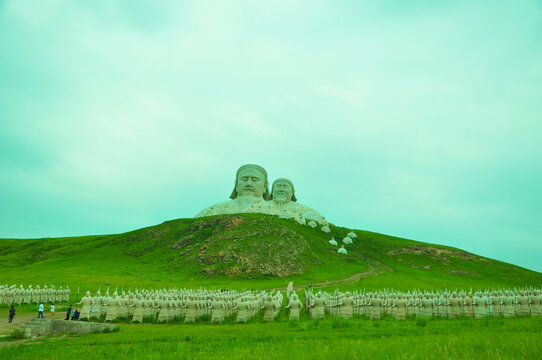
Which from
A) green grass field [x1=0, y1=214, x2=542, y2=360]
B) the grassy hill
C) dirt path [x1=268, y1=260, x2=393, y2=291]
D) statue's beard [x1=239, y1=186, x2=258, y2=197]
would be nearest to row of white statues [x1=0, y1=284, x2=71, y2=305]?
green grass field [x1=0, y1=214, x2=542, y2=360]

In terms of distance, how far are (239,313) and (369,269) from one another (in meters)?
49.1

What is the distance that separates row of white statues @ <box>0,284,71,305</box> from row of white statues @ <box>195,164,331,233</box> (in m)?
56.6

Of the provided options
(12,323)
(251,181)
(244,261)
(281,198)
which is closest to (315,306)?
(12,323)

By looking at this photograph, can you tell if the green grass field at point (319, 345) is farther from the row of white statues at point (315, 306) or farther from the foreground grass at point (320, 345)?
the row of white statues at point (315, 306)

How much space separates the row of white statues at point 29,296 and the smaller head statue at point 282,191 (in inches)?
2530

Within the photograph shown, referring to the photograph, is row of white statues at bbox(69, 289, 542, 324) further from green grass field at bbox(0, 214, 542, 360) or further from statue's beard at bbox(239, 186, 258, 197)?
statue's beard at bbox(239, 186, 258, 197)

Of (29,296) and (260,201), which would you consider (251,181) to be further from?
(29,296)

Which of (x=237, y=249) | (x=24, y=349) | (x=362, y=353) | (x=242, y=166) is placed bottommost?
(x=24, y=349)

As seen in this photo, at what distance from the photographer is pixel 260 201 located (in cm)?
9719

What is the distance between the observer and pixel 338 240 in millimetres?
90812

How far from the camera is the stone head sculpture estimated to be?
99.1 meters

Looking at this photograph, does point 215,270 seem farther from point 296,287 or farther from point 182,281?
point 296,287

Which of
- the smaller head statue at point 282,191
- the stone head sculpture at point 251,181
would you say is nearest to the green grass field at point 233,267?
the smaller head statue at point 282,191

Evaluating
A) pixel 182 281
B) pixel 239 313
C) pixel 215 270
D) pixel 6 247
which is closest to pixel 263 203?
pixel 215 270
